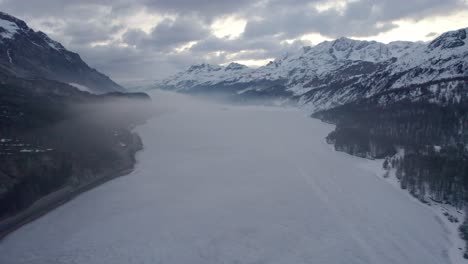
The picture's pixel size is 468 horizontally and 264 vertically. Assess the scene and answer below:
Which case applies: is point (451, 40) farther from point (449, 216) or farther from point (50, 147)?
point (50, 147)

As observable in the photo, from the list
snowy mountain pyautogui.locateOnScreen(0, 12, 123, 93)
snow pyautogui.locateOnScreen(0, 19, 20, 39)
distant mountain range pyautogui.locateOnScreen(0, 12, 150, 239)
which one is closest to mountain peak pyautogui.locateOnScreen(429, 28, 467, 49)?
distant mountain range pyautogui.locateOnScreen(0, 12, 150, 239)

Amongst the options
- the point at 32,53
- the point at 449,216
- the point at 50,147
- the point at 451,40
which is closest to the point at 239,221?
the point at 449,216

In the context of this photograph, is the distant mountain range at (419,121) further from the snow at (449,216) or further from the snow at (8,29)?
the snow at (8,29)

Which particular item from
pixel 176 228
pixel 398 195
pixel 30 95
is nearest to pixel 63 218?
pixel 176 228

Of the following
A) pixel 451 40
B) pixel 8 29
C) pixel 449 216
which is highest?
pixel 8 29

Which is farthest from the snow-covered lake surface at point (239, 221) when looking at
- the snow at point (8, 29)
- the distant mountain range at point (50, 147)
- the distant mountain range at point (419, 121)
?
the snow at point (8, 29)

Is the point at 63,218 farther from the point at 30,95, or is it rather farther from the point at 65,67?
the point at 65,67
